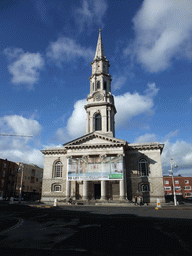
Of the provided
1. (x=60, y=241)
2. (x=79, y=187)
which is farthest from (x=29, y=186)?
(x=60, y=241)

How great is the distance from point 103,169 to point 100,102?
58.4 feet

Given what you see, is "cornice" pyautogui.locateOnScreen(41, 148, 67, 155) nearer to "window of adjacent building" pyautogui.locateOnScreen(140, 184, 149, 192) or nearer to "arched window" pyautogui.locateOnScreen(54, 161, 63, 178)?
"arched window" pyautogui.locateOnScreen(54, 161, 63, 178)

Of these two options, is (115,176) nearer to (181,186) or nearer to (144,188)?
(144,188)

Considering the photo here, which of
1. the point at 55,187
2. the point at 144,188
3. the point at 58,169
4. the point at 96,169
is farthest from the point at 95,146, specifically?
the point at 55,187

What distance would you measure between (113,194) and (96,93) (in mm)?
23250

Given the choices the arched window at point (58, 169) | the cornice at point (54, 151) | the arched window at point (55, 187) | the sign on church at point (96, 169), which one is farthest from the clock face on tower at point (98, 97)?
the arched window at point (55, 187)

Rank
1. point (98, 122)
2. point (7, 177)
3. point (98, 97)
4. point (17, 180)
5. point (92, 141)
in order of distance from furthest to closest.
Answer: point (17, 180)
point (7, 177)
point (98, 97)
point (98, 122)
point (92, 141)

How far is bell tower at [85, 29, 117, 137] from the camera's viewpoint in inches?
1751

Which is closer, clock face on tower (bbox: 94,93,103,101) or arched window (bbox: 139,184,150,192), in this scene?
arched window (bbox: 139,184,150,192)

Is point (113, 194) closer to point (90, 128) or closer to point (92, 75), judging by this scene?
point (90, 128)

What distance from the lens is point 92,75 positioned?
49.4m

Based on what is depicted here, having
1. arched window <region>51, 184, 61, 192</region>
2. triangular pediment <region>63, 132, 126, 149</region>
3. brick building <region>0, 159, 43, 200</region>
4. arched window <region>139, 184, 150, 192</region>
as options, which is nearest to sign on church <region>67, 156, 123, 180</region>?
triangular pediment <region>63, 132, 126, 149</region>

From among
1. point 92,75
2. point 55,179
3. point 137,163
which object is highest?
point 92,75

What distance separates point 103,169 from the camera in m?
33.2
